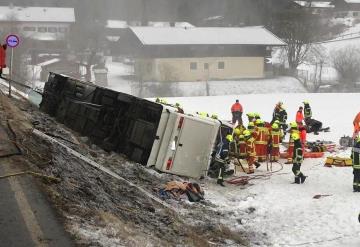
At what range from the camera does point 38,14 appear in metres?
88.6

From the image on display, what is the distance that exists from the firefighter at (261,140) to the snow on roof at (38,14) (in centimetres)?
7812

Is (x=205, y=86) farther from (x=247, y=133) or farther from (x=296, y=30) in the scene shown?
(x=247, y=133)

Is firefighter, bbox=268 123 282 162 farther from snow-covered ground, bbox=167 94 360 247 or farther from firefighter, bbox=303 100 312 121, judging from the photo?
firefighter, bbox=303 100 312 121

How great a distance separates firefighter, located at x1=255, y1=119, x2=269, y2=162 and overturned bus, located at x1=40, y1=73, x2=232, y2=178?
1.82 m

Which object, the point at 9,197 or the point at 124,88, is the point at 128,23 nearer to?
the point at 124,88

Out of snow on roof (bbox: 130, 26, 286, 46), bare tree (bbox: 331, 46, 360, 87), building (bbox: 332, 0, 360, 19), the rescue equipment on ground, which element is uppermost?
building (bbox: 332, 0, 360, 19)

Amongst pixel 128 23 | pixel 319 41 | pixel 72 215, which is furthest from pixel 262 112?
pixel 128 23

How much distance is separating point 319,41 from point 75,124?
6977cm

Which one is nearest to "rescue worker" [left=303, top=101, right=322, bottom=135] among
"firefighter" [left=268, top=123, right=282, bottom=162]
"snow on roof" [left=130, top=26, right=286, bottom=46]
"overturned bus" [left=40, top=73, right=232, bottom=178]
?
"firefighter" [left=268, top=123, right=282, bottom=162]

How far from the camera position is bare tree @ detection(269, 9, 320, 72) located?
6241 centimetres

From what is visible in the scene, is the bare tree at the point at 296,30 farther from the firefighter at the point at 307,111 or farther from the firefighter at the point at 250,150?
the firefighter at the point at 250,150

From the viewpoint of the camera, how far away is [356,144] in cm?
1073

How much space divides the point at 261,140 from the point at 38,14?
270 feet

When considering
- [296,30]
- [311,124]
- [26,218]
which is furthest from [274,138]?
[296,30]
